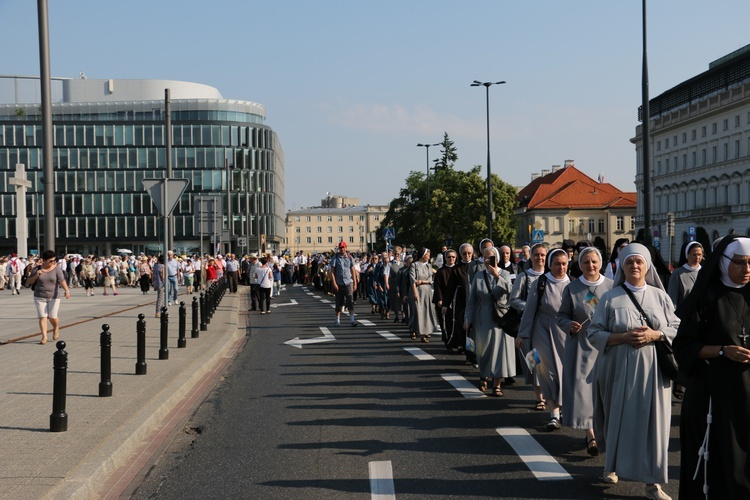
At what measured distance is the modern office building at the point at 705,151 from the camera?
86.9 meters

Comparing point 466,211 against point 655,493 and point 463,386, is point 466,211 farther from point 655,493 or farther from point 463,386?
point 655,493

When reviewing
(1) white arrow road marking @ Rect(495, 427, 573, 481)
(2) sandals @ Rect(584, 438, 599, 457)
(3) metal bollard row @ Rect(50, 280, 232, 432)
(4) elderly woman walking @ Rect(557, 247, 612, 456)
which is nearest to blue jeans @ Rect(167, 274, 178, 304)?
(3) metal bollard row @ Rect(50, 280, 232, 432)

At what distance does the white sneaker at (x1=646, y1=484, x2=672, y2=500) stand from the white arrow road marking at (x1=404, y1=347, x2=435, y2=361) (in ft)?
30.8

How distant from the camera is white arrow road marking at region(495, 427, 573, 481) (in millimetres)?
7184

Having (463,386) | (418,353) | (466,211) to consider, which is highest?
(466,211)

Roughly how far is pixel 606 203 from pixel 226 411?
425 feet

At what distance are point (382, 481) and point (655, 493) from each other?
1933 millimetres

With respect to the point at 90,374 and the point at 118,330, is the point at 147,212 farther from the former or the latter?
the point at 90,374

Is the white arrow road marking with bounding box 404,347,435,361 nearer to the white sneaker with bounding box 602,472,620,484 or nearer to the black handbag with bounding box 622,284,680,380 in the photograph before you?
the white sneaker with bounding box 602,472,620,484

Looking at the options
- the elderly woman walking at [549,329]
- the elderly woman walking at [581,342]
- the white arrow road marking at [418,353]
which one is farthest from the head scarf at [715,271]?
the white arrow road marking at [418,353]

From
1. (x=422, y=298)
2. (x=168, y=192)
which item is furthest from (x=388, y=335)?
(x=168, y=192)

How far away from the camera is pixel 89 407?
10000 millimetres

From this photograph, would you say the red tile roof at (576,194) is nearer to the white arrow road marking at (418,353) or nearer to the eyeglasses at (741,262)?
the white arrow road marking at (418,353)

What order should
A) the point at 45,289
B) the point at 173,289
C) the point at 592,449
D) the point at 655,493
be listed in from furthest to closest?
the point at 173,289
the point at 45,289
the point at 592,449
the point at 655,493
